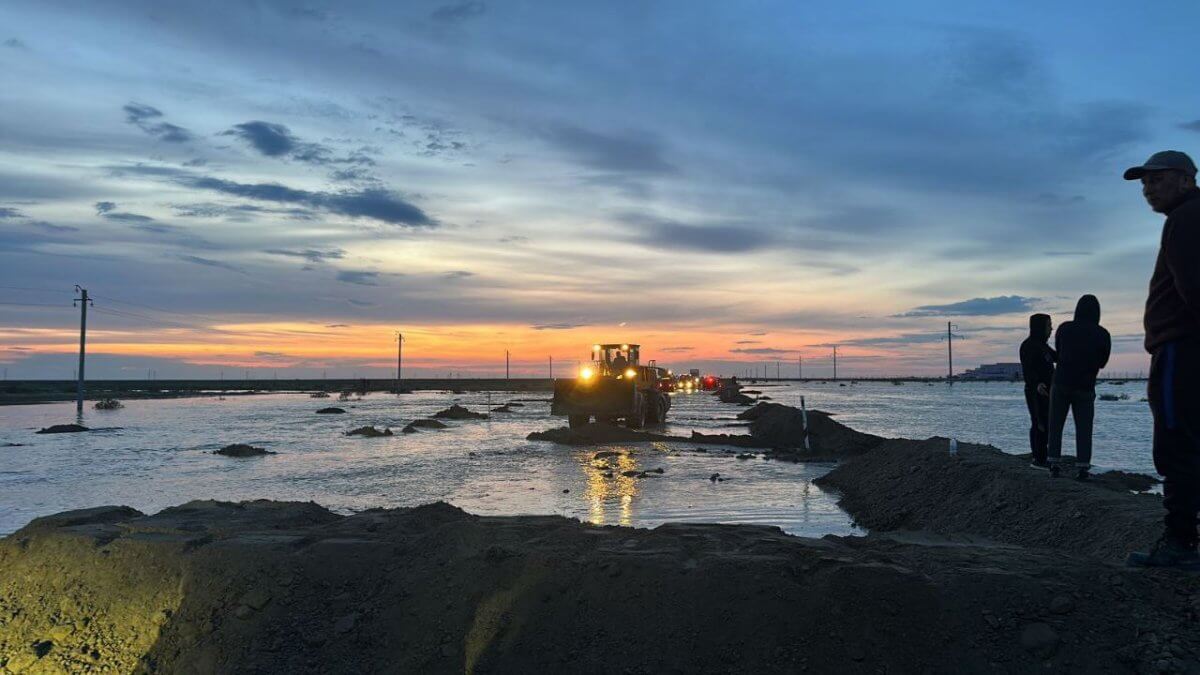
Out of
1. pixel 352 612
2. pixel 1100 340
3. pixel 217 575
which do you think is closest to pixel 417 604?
pixel 352 612

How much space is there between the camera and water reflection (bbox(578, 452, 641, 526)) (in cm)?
1101

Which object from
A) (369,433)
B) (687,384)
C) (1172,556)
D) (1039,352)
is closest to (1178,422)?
(1172,556)

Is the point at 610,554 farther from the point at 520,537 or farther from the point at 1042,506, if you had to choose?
the point at 1042,506

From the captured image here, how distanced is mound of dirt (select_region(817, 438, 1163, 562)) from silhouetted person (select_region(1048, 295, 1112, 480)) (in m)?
0.89

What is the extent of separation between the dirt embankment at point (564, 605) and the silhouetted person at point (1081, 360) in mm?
3517

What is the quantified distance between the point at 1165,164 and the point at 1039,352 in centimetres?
579

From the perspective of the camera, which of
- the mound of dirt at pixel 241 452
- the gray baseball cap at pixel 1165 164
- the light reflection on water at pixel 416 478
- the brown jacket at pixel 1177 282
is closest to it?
the brown jacket at pixel 1177 282

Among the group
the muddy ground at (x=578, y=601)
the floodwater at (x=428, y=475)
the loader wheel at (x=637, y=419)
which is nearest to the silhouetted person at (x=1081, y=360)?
the muddy ground at (x=578, y=601)

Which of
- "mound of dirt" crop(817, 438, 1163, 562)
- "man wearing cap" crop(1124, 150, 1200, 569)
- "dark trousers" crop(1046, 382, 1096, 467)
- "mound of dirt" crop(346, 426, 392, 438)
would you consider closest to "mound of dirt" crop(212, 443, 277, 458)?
"mound of dirt" crop(346, 426, 392, 438)

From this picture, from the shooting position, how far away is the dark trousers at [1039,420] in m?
9.86

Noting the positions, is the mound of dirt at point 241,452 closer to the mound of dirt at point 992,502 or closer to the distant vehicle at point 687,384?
the mound of dirt at point 992,502

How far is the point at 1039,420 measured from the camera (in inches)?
400

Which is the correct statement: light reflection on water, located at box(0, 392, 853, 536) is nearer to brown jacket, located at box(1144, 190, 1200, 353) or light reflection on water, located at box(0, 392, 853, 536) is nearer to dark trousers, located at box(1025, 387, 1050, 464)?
dark trousers, located at box(1025, 387, 1050, 464)

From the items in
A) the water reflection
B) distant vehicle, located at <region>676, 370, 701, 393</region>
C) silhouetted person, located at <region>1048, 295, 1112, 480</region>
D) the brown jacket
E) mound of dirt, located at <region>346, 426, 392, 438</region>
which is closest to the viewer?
the brown jacket
